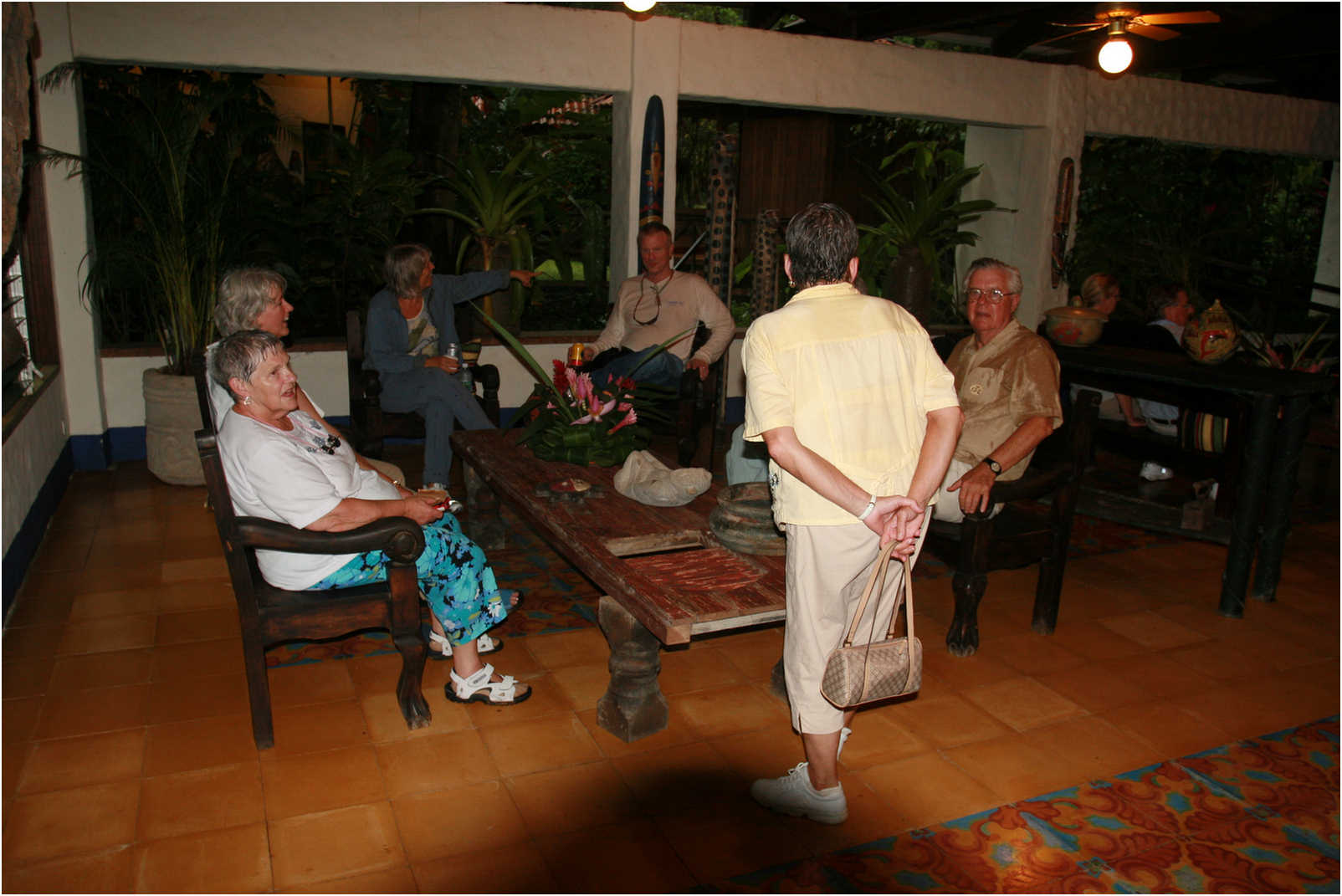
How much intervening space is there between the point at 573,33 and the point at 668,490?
13.3 feet

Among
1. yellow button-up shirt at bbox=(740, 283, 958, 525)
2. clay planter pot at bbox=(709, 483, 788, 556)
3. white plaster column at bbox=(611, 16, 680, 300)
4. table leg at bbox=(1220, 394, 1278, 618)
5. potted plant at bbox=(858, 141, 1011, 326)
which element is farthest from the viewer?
potted plant at bbox=(858, 141, 1011, 326)

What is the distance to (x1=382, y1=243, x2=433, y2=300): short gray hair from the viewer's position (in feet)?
16.5

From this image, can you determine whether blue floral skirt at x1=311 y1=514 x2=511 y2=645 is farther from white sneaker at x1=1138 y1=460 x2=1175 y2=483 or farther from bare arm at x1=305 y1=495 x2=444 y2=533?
white sneaker at x1=1138 y1=460 x2=1175 y2=483

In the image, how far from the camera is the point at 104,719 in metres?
3.07

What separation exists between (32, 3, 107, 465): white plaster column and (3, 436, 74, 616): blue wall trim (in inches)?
9.6

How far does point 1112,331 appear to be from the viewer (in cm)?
530

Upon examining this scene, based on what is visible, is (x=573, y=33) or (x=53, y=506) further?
(x=573, y=33)

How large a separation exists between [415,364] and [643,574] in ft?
8.94

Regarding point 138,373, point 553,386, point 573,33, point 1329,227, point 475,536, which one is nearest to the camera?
point 553,386

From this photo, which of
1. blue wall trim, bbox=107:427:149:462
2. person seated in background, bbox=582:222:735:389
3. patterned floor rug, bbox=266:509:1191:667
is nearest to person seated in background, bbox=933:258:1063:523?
patterned floor rug, bbox=266:509:1191:667

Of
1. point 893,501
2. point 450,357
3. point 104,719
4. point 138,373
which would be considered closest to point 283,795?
point 104,719

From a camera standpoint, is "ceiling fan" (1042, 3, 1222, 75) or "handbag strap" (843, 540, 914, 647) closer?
"handbag strap" (843, 540, 914, 647)

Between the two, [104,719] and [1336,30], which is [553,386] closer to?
[104,719]

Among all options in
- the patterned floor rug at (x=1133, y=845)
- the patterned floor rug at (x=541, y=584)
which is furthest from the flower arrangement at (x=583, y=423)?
the patterned floor rug at (x=1133, y=845)
